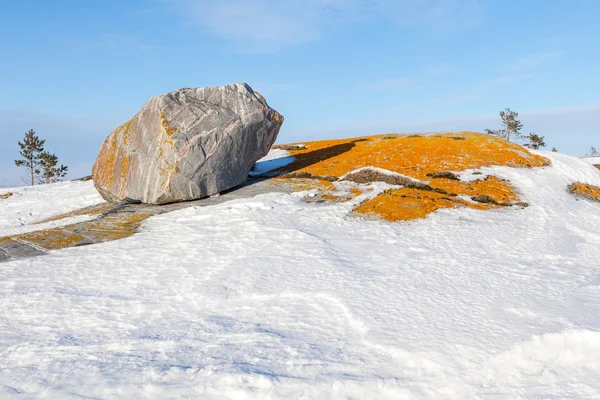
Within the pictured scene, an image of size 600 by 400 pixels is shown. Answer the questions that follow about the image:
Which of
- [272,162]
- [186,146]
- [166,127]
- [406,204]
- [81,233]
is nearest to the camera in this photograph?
[81,233]

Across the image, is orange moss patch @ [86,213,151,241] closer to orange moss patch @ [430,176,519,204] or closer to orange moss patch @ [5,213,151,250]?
orange moss patch @ [5,213,151,250]

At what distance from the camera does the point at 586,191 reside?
813 inches

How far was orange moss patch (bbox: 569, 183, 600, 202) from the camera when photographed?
20.2 meters

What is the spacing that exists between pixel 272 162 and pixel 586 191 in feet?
50.7

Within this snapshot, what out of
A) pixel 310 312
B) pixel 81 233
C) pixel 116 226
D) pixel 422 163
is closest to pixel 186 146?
pixel 116 226

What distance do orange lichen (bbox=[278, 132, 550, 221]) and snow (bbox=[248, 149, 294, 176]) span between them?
2.10 ft

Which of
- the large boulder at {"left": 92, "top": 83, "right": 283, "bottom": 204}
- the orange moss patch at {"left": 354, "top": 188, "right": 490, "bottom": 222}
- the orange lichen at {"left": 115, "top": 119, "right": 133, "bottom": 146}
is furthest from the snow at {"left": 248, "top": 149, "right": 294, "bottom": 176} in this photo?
the orange moss patch at {"left": 354, "top": 188, "right": 490, "bottom": 222}

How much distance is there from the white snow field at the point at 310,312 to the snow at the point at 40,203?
7.51m

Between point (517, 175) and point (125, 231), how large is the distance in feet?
54.7

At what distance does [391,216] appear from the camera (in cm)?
1603

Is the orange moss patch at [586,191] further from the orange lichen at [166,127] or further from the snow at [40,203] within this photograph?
the snow at [40,203]

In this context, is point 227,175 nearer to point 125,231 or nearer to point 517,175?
point 125,231

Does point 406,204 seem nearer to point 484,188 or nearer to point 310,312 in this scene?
point 484,188

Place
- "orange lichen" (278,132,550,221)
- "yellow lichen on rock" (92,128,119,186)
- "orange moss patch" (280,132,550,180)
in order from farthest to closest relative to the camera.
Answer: "orange moss patch" (280,132,550,180)
"yellow lichen on rock" (92,128,119,186)
"orange lichen" (278,132,550,221)
